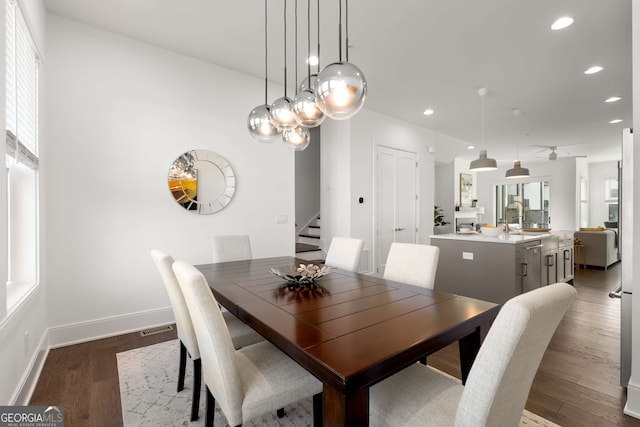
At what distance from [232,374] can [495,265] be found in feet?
10.7

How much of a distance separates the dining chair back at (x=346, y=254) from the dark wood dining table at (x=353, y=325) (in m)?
0.52

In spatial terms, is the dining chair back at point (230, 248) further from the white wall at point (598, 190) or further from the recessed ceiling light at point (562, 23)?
the white wall at point (598, 190)

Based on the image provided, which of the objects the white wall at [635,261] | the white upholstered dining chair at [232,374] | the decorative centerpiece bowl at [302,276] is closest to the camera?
the white upholstered dining chair at [232,374]

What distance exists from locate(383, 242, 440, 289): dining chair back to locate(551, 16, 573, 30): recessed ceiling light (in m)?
2.41

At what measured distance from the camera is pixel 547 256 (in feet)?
13.3

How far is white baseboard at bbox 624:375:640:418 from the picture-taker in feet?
5.93

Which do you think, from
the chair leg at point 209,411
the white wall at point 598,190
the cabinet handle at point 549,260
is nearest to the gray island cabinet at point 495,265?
the cabinet handle at point 549,260

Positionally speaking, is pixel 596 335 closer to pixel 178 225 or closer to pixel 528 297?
pixel 528 297

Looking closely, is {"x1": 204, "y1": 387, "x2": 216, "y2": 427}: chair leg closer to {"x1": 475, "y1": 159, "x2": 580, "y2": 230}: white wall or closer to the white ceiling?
the white ceiling

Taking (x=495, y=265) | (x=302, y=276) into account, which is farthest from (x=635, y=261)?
(x=302, y=276)

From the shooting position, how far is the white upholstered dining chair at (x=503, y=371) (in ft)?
2.69

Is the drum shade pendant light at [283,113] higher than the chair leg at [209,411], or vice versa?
the drum shade pendant light at [283,113]

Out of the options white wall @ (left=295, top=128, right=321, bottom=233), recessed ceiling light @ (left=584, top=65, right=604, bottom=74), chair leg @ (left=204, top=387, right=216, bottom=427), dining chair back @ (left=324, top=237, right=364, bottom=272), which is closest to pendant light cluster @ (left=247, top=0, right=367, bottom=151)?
dining chair back @ (left=324, top=237, right=364, bottom=272)

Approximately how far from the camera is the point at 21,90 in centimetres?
208
